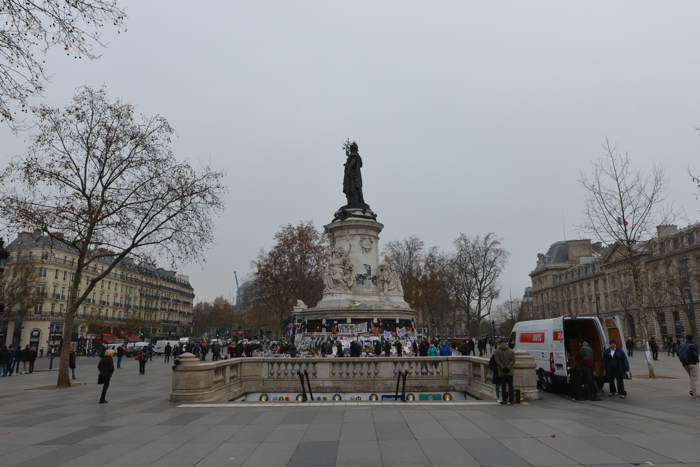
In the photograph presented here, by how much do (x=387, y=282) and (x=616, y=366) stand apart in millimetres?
17939

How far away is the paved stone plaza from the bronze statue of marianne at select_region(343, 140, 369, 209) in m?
22.2

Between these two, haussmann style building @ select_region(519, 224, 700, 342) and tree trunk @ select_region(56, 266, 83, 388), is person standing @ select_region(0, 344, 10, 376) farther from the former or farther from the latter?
haussmann style building @ select_region(519, 224, 700, 342)

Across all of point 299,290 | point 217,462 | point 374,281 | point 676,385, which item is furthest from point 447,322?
point 217,462

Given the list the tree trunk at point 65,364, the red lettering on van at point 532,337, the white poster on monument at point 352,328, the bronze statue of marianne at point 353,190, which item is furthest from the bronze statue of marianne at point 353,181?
the tree trunk at point 65,364

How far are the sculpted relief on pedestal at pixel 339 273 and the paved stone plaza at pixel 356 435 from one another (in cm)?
1739

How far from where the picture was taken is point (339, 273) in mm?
29172

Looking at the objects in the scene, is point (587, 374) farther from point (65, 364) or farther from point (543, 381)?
point (65, 364)

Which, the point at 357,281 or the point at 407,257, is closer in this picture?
the point at 357,281

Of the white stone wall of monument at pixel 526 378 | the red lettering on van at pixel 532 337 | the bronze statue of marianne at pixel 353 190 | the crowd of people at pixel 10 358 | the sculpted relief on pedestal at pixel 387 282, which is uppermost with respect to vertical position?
the bronze statue of marianne at pixel 353 190

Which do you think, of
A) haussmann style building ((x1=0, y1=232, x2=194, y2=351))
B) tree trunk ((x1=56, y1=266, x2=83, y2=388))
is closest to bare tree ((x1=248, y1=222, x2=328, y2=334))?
haussmann style building ((x1=0, y1=232, x2=194, y2=351))

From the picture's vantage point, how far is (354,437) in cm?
771

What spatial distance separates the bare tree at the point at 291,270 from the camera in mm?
53875

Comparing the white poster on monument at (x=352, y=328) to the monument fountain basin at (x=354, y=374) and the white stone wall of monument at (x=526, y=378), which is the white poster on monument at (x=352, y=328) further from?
the white stone wall of monument at (x=526, y=378)

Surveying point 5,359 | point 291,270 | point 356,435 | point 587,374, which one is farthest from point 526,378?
point 291,270
